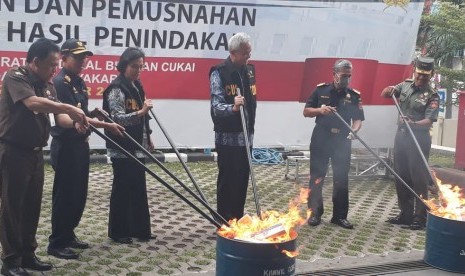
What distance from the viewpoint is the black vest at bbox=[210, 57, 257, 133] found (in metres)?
5.75

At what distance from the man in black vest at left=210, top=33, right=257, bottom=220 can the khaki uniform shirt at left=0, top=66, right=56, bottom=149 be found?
68.7 inches

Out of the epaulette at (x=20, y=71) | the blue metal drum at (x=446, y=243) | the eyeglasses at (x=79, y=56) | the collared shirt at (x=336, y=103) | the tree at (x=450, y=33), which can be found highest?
the tree at (x=450, y=33)

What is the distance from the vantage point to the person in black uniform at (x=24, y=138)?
14.4ft

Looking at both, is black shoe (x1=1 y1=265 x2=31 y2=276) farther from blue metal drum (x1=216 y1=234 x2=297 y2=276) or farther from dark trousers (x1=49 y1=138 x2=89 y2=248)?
blue metal drum (x1=216 y1=234 x2=297 y2=276)

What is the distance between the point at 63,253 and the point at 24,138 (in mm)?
1262

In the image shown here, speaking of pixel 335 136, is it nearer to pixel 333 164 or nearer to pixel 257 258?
pixel 333 164

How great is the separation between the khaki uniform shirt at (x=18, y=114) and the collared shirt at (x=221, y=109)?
67.1 inches

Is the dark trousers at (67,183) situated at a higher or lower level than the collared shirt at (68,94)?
lower

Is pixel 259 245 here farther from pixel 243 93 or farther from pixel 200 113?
pixel 200 113

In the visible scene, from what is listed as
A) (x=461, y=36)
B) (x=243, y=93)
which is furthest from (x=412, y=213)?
(x=461, y=36)

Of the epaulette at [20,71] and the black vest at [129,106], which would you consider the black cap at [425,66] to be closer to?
the black vest at [129,106]

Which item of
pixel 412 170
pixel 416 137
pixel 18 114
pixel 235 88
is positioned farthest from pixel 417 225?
pixel 18 114

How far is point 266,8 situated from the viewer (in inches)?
324

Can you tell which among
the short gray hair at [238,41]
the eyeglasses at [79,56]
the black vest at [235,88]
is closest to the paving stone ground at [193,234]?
the black vest at [235,88]
